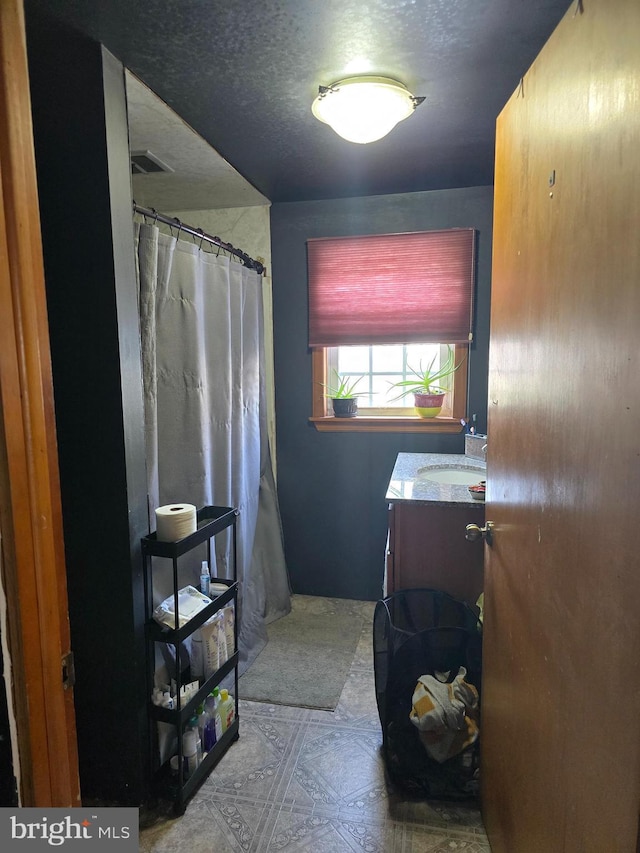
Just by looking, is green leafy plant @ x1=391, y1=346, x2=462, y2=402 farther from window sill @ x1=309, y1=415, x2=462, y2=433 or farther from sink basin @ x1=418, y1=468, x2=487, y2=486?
sink basin @ x1=418, y1=468, x2=487, y2=486

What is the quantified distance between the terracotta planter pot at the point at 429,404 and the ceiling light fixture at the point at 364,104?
1.36 meters

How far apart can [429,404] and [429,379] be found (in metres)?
0.14

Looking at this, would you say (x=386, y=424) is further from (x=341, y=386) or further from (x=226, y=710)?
(x=226, y=710)

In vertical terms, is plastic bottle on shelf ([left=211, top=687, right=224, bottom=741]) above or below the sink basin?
below

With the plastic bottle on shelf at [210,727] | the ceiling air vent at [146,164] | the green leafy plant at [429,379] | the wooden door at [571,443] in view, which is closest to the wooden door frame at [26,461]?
the wooden door at [571,443]

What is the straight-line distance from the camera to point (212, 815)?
4.95ft

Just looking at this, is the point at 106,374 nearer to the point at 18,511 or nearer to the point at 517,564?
the point at 18,511

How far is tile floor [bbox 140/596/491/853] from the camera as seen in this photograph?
1.41 meters

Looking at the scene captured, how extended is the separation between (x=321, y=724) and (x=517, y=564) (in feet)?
3.90

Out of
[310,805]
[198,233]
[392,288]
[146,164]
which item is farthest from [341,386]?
[310,805]

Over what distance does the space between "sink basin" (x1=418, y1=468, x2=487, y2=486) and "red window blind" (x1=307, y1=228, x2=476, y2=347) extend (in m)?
0.67

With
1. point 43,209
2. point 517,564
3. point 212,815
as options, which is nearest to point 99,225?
point 43,209

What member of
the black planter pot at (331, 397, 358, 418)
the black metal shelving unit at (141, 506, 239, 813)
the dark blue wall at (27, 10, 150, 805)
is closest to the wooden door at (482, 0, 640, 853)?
the black metal shelving unit at (141, 506, 239, 813)

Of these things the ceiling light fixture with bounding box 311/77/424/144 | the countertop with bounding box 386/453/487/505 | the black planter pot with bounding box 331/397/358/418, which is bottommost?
the countertop with bounding box 386/453/487/505
